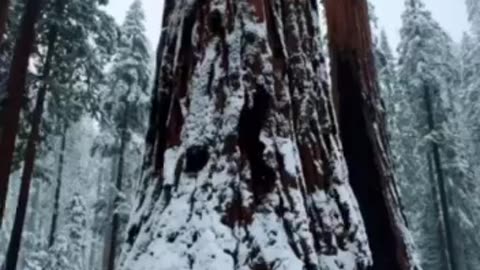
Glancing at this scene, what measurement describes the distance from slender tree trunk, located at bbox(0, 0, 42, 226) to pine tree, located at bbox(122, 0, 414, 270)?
8.46 metres

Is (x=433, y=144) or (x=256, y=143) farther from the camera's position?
(x=433, y=144)

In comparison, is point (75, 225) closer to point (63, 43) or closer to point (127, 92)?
point (127, 92)

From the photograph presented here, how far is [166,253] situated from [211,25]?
1.20 metres

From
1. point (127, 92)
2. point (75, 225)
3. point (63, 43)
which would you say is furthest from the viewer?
point (75, 225)

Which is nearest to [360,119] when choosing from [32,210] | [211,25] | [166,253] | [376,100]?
[376,100]

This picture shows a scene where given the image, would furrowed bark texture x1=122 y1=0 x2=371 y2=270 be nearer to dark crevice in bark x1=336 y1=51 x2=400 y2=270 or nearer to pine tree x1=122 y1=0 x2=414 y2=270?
pine tree x1=122 y1=0 x2=414 y2=270

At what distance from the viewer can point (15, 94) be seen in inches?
476

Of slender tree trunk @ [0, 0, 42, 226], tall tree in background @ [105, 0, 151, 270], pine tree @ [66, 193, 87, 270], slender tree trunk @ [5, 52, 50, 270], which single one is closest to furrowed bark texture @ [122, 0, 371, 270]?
slender tree trunk @ [0, 0, 42, 226]

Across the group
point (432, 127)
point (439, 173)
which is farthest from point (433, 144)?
point (439, 173)

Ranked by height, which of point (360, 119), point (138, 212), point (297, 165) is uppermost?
point (360, 119)

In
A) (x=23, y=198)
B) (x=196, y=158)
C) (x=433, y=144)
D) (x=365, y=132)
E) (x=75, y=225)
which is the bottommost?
(x=196, y=158)

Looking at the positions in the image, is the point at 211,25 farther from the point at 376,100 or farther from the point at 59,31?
the point at 59,31

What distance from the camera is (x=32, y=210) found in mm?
59156

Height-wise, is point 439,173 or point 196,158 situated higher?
point 439,173
